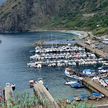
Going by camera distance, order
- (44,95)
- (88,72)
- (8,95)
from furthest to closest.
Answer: (88,72)
(8,95)
(44,95)

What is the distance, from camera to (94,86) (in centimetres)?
8219

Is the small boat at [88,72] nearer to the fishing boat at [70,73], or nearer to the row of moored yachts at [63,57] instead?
the fishing boat at [70,73]

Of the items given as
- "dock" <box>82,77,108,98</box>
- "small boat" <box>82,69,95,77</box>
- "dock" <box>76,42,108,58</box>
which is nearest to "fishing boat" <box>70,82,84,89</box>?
"dock" <box>82,77,108,98</box>

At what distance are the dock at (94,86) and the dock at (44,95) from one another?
9.06m

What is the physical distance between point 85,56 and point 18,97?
1933 inches

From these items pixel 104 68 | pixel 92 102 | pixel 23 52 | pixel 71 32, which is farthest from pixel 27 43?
pixel 92 102

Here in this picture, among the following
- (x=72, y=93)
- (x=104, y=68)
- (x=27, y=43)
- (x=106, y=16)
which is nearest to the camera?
(x=72, y=93)

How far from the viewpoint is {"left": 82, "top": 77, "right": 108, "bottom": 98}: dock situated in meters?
77.3

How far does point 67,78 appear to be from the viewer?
305 ft

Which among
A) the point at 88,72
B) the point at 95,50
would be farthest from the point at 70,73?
the point at 95,50

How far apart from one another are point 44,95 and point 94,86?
12.3 metres

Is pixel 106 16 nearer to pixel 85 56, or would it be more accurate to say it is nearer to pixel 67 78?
pixel 85 56

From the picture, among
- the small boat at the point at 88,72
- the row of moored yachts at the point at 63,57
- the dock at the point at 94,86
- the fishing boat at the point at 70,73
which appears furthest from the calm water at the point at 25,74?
the small boat at the point at 88,72

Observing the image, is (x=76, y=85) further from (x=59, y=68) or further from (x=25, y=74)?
(x=59, y=68)
